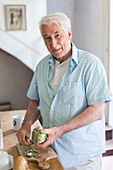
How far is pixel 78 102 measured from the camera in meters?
1.31

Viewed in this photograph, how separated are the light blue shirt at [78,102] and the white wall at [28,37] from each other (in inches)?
76.8

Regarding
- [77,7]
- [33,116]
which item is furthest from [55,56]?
[77,7]

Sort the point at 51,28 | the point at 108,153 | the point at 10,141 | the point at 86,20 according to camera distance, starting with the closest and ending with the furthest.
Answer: the point at 51,28
the point at 10,141
the point at 108,153
the point at 86,20

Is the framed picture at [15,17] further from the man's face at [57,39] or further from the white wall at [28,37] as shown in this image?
the man's face at [57,39]

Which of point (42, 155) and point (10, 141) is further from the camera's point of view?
point (10, 141)

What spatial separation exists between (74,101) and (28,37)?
2124mm

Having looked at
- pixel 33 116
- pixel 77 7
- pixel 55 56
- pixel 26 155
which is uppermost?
pixel 77 7

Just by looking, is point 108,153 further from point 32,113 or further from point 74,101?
point 74,101

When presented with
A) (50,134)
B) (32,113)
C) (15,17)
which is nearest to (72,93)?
(50,134)

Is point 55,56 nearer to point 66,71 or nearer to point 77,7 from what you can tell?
point 66,71

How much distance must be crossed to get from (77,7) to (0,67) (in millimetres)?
1691

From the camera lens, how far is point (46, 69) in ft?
4.83

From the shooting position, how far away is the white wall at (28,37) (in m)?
3.13

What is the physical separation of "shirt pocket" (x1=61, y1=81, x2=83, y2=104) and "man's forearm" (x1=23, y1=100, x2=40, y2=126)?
1.02ft
